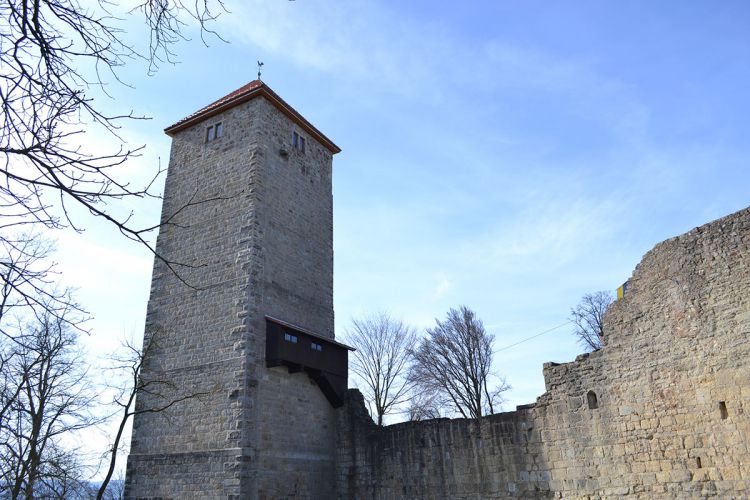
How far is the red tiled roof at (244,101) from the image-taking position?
16.9 metres

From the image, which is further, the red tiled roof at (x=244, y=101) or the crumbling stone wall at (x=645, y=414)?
the red tiled roof at (x=244, y=101)

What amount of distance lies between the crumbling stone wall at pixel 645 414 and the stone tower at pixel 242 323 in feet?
10.7

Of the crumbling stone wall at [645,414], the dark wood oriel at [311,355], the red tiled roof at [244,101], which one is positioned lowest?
the crumbling stone wall at [645,414]

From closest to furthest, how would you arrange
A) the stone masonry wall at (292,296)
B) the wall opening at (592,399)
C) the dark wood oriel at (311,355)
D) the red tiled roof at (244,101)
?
the wall opening at (592,399)
the stone masonry wall at (292,296)
the dark wood oriel at (311,355)
the red tiled roof at (244,101)

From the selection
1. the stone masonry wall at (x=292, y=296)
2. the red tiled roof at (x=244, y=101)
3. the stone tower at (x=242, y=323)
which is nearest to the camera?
the stone tower at (x=242, y=323)

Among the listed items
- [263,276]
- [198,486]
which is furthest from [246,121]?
[198,486]

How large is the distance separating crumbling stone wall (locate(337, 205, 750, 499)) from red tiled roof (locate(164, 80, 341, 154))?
10341mm

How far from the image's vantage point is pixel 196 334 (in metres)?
14.7

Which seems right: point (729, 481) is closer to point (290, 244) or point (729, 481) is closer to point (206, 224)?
point (290, 244)

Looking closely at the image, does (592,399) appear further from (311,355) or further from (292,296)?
(292,296)

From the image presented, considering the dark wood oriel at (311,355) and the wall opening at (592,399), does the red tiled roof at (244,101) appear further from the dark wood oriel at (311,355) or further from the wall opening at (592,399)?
the wall opening at (592,399)

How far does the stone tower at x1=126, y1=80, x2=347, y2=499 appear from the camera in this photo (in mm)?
13242

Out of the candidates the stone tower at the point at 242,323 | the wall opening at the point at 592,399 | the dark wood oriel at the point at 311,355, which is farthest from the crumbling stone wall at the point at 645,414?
the stone tower at the point at 242,323

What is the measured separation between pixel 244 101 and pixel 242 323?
715 centimetres
